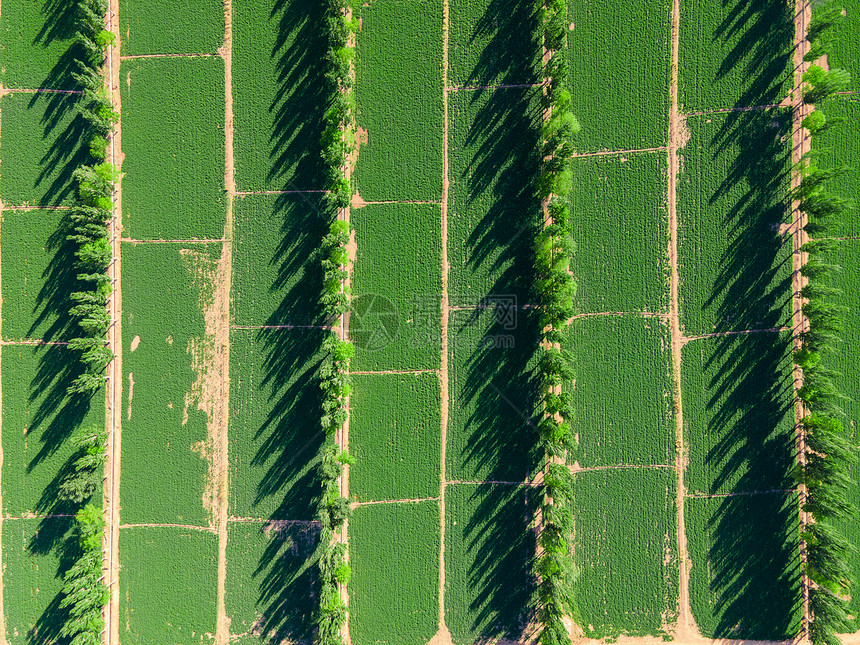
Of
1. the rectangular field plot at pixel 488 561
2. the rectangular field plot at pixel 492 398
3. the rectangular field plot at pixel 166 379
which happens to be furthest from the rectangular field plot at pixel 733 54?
the rectangular field plot at pixel 166 379

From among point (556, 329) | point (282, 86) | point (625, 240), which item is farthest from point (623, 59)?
point (282, 86)

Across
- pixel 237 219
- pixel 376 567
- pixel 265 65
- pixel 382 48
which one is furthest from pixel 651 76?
pixel 376 567

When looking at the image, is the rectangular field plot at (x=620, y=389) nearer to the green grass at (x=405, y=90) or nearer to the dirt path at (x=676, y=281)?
the dirt path at (x=676, y=281)

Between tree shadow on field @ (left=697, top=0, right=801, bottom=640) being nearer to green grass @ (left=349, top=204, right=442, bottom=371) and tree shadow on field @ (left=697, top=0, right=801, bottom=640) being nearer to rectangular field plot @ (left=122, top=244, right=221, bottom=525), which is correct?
green grass @ (left=349, top=204, right=442, bottom=371)

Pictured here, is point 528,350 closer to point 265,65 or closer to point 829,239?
point 829,239

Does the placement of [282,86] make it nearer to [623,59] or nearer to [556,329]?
[623,59]
